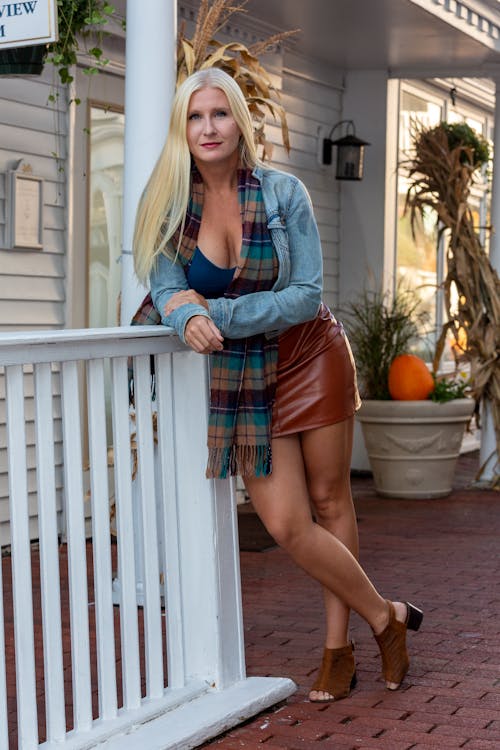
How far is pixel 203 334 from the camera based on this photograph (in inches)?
135

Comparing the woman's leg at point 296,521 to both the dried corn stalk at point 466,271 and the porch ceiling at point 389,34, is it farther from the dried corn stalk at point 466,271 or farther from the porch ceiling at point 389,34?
the dried corn stalk at point 466,271

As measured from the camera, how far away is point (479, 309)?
8750 mm

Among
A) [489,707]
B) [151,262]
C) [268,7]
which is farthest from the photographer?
[268,7]

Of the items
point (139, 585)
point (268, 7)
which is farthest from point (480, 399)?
point (139, 585)

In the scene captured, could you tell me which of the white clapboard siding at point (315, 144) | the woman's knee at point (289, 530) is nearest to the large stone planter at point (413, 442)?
the white clapboard siding at point (315, 144)

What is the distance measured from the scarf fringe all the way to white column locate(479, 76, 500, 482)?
18.0 feet

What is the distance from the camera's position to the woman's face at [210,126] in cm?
354

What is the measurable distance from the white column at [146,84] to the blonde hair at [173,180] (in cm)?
136

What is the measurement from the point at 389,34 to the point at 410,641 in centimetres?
495

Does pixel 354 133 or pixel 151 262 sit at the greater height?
pixel 354 133

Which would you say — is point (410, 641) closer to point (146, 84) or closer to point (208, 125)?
point (208, 125)

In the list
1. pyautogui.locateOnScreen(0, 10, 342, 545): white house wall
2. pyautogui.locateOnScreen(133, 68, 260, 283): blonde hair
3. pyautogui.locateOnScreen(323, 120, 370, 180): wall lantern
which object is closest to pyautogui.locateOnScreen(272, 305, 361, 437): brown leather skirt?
pyautogui.locateOnScreen(133, 68, 260, 283): blonde hair

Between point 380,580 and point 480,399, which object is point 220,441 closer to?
point 380,580

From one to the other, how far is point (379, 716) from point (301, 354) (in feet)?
3.54
